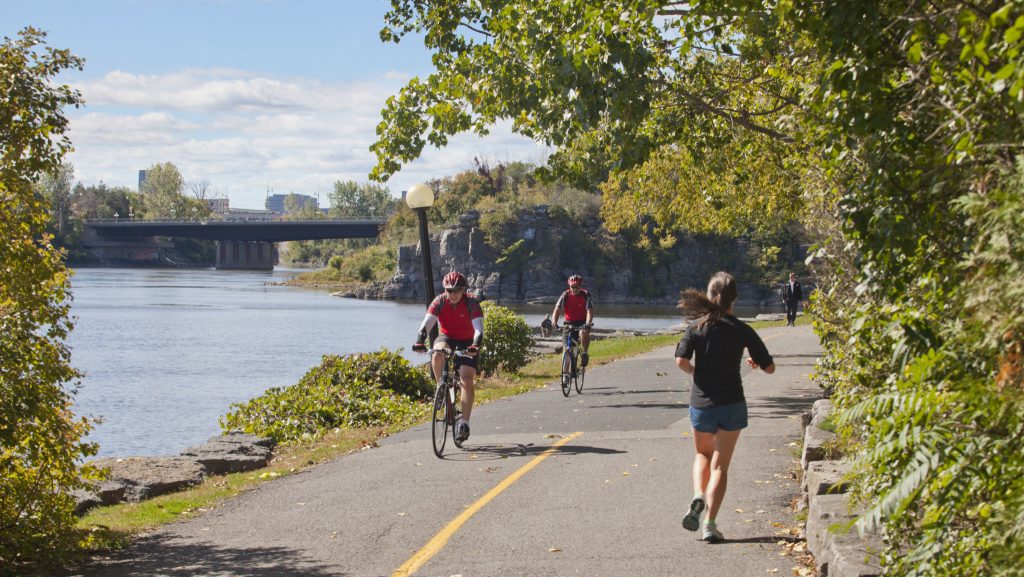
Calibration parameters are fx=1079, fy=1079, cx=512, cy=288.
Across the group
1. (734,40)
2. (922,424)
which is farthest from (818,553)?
(734,40)

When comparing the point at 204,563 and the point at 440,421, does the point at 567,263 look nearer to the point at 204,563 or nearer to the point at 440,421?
the point at 440,421

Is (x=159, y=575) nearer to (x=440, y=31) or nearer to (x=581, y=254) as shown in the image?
(x=440, y=31)

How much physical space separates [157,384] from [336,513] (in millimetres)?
21921

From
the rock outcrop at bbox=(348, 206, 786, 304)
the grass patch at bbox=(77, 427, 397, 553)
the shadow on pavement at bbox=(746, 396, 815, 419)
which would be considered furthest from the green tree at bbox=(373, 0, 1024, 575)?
the rock outcrop at bbox=(348, 206, 786, 304)

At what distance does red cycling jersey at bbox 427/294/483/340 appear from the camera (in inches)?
456

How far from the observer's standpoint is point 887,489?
4.47m

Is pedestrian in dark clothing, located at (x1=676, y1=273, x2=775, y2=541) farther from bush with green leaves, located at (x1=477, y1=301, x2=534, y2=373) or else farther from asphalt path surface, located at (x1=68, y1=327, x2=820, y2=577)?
bush with green leaves, located at (x1=477, y1=301, x2=534, y2=373)

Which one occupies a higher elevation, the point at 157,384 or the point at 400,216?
the point at 400,216

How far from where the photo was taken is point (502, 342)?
74.4 ft

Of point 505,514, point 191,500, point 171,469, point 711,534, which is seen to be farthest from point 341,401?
point 711,534

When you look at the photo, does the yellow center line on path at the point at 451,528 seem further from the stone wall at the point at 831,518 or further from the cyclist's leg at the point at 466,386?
the stone wall at the point at 831,518

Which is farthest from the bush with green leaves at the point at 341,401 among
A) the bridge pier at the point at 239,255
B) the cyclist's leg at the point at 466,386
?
the bridge pier at the point at 239,255

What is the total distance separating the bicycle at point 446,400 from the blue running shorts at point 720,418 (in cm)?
428

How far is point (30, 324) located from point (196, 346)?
35928 millimetres
